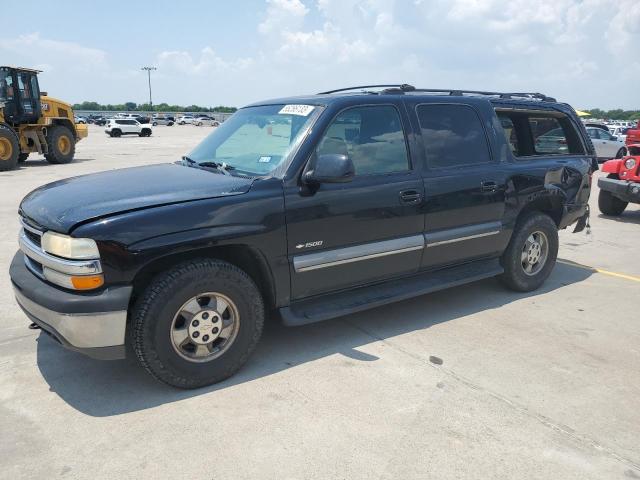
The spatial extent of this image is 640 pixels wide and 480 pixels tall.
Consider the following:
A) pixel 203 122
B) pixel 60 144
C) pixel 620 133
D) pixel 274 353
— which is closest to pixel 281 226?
pixel 274 353

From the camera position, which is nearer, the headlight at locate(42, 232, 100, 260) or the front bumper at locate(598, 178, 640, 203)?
the headlight at locate(42, 232, 100, 260)

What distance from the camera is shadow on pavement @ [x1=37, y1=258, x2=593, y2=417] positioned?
318 centimetres

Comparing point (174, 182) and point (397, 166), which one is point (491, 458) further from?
point (174, 182)

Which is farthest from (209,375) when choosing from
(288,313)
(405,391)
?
(405,391)

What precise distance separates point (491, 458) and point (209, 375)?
1.72 metres

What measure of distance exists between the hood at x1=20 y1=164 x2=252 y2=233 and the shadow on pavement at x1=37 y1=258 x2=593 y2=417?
3.44ft

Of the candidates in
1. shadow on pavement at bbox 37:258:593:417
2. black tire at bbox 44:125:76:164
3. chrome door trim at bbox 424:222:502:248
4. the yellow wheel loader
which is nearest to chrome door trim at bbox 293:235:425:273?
chrome door trim at bbox 424:222:502:248

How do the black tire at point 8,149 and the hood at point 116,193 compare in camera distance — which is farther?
the black tire at point 8,149

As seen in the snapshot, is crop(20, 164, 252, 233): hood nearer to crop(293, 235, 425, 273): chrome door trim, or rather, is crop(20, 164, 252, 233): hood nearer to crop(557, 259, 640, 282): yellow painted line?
crop(293, 235, 425, 273): chrome door trim

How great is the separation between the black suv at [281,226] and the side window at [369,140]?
0.01m

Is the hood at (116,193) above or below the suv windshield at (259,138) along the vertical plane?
below

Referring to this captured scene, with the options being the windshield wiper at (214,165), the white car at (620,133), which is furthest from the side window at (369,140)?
the white car at (620,133)

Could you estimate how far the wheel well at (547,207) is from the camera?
5.05 metres

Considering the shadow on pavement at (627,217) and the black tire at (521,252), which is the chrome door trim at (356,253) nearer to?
the black tire at (521,252)
